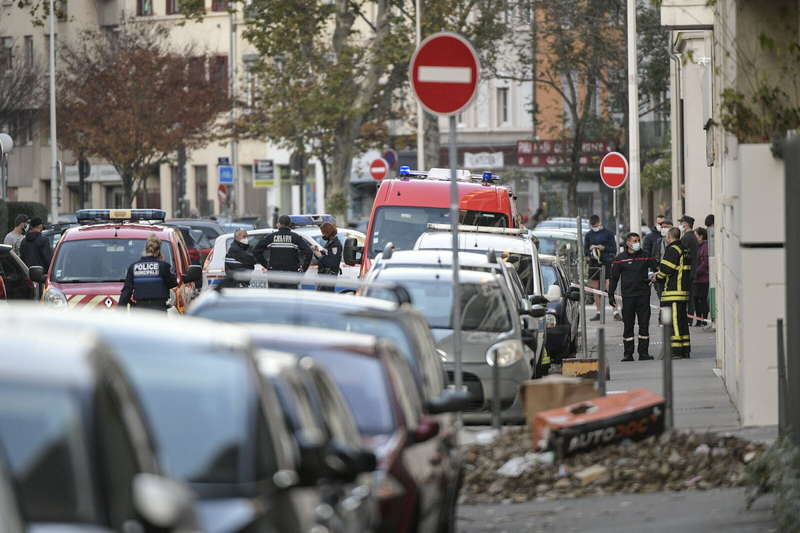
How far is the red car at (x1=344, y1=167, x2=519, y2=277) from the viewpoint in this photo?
2583 centimetres

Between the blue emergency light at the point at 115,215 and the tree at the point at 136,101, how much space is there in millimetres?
33932

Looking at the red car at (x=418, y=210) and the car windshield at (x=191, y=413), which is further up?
the red car at (x=418, y=210)

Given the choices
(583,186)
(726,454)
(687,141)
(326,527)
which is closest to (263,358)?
(326,527)

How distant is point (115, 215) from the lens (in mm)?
26016

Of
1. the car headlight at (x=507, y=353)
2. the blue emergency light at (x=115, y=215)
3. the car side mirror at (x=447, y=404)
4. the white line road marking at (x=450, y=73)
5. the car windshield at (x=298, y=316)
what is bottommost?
the car headlight at (x=507, y=353)

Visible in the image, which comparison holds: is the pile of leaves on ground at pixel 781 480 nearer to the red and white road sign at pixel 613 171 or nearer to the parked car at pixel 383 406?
the parked car at pixel 383 406

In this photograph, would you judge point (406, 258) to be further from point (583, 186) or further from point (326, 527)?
point (583, 186)

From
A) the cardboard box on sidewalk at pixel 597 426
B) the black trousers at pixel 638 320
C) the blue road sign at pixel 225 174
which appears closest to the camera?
the cardboard box on sidewalk at pixel 597 426

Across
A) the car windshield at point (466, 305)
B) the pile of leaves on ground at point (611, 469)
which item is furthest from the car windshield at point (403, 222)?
the pile of leaves on ground at point (611, 469)

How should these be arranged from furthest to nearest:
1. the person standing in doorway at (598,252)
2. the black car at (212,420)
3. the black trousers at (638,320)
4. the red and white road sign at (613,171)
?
the person standing in doorway at (598,252)
the red and white road sign at (613,171)
the black trousers at (638,320)
the black car at (212,420)

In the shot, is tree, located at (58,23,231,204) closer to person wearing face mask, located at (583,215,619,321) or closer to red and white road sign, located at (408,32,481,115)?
person wearing face mask, located at (583,215,619,321)

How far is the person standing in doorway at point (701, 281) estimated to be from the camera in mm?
30391

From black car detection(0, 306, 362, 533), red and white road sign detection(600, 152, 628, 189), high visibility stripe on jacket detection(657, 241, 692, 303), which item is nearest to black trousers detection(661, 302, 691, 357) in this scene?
high visibility stripe on jacket detection(657, 241, 692, 303)

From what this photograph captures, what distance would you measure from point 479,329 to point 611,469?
4.63 m
